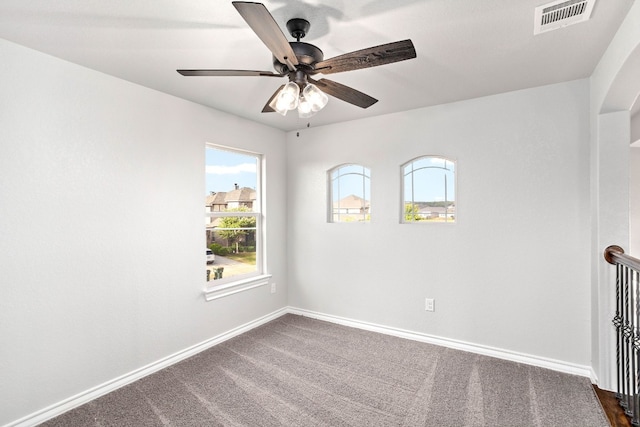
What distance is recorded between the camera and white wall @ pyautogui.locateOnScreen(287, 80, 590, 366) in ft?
9.02

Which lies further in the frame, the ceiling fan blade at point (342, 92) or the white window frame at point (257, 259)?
the white window frame at point (257, 259)

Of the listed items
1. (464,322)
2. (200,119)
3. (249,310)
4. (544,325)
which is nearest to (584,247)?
(544,325)

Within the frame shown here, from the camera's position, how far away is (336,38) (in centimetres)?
201

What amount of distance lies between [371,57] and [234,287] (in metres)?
2.81

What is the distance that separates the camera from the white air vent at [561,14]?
5.55 feet

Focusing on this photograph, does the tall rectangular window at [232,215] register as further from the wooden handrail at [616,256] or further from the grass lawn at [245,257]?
the wooden handrail at [616,256]

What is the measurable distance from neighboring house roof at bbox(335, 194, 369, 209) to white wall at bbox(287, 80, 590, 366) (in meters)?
0.22

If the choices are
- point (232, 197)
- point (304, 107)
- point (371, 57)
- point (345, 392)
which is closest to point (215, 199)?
point (232, 197)

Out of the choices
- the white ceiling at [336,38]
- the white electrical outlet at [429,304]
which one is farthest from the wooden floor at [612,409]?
the white ceiling at [336,38]

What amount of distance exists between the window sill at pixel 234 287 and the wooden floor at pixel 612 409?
3213 millimetres

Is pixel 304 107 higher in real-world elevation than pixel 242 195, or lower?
higher

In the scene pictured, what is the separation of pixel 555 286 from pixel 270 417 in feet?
8.37

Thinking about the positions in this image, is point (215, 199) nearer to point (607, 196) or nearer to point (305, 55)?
point (305, 55)

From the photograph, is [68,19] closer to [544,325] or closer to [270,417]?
[270,417]
